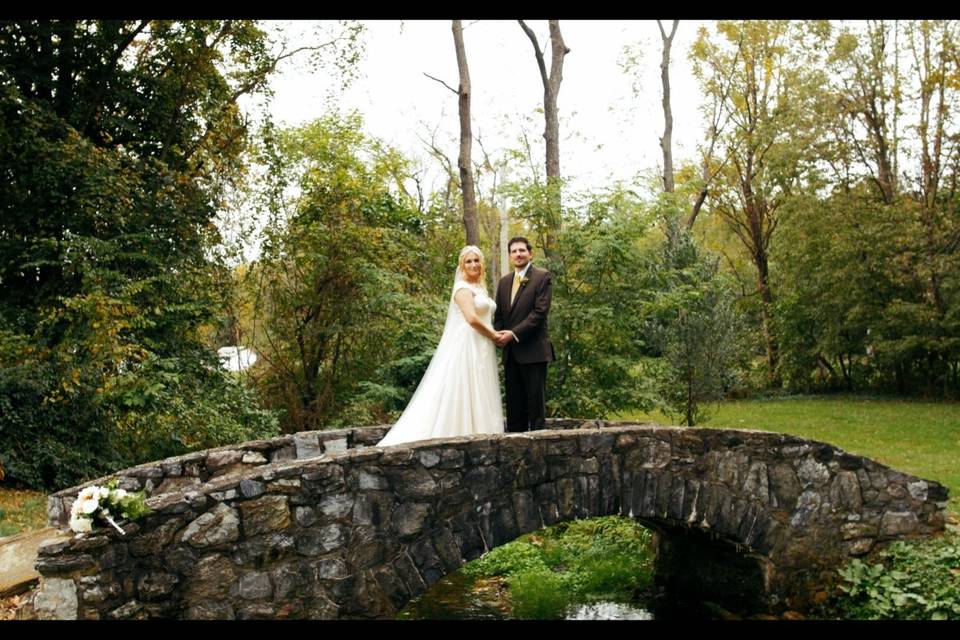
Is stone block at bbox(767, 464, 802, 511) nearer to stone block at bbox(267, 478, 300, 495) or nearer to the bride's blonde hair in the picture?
the bride's blonde hair

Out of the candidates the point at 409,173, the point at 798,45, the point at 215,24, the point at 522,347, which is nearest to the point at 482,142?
the point at 409,173

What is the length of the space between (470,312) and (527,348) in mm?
561

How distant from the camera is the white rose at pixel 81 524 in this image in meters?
5.26

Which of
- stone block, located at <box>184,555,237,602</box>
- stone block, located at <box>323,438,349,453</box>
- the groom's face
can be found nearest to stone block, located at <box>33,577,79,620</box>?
stone block, located at <box>184,555,237,602</box>

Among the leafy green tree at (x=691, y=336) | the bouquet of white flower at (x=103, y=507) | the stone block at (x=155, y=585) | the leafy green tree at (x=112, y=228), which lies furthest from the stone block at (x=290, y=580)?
the leafy green tree at (x=691, y=336)

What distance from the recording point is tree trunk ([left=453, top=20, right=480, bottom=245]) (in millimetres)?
15180

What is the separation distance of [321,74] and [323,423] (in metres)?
5.76

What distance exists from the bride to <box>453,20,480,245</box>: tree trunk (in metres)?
7.34

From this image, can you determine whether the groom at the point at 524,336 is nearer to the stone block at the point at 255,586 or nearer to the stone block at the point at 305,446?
the stone block at the point at 305,446

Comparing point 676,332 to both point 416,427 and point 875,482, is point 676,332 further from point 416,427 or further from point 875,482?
point 416,427

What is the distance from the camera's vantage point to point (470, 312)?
775 cm

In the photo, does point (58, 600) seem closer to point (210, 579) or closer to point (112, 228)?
point (210, 579)

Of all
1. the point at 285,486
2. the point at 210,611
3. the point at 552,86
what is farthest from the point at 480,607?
the point at 552,86

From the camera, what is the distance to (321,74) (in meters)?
15.5
